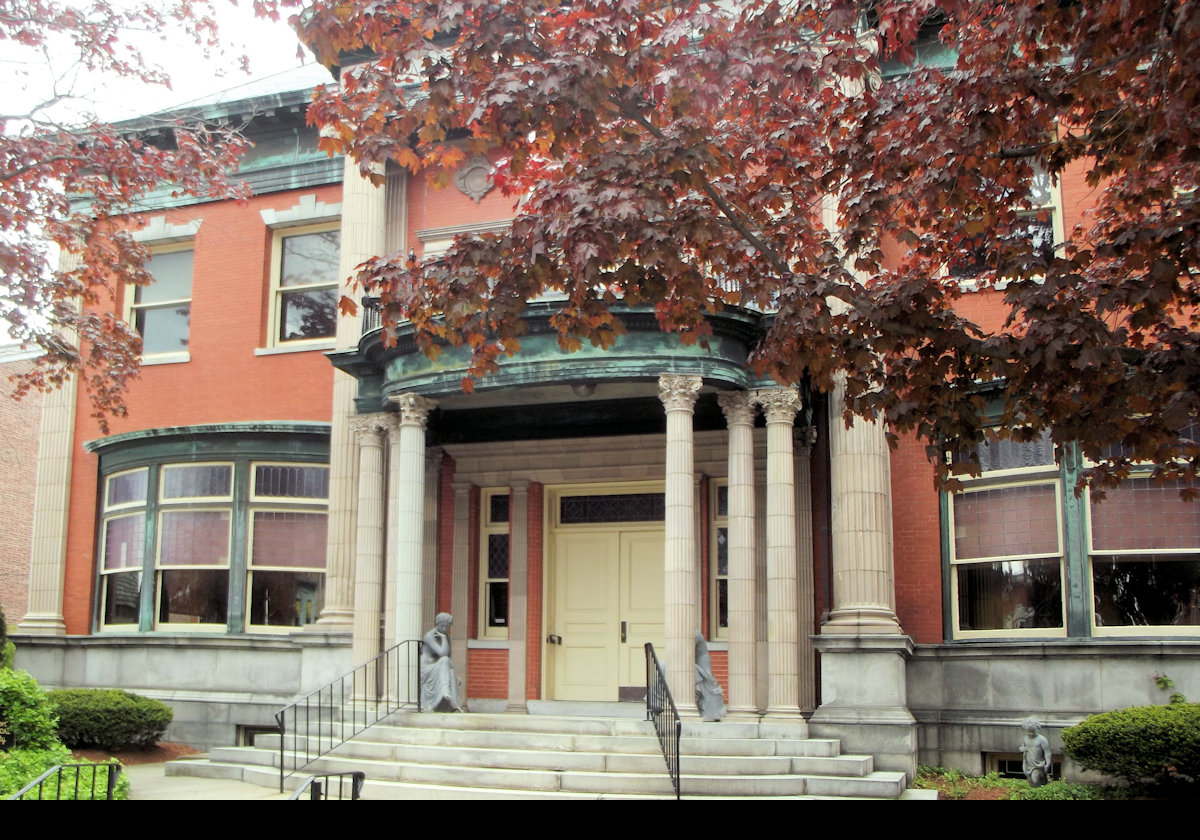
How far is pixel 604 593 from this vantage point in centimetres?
1795

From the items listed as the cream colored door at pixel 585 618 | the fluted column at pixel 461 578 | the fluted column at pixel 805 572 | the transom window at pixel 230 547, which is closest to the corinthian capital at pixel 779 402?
the fluted column at pixel 805 572

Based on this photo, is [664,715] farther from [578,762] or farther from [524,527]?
[524,527]

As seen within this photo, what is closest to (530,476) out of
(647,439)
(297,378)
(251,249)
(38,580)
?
(647,439)

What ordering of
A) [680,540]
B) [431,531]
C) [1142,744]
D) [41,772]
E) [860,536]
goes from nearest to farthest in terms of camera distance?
[41,772] < [1142,744] < [680,540] < [860,536] < [431,531]

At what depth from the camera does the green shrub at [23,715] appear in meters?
12.8

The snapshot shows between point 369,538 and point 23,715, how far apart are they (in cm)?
487

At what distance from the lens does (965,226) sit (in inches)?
380

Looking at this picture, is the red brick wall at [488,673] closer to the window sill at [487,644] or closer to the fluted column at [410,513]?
the window sill at [487,644]

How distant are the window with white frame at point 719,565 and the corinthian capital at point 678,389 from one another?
9.15ft

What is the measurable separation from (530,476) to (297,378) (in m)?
4.29

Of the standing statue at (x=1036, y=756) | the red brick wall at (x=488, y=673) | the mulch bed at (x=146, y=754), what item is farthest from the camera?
the red brick wall at (x=488, y=673)

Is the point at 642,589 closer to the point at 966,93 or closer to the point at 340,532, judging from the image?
the point at 340,532

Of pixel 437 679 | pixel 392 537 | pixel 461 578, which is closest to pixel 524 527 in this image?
pixel 461 578

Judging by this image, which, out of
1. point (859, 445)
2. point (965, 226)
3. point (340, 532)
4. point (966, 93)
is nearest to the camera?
point (966, 93)
